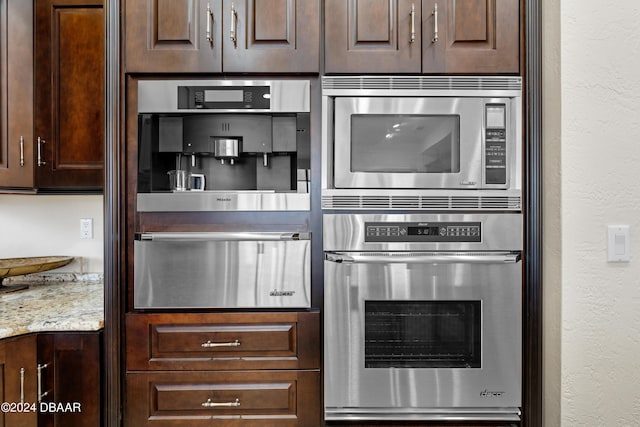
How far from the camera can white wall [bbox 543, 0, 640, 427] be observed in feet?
3.87

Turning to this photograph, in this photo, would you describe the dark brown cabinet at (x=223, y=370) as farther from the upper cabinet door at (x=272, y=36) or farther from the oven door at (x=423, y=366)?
the upper cabinet door at (x=272, y=36)

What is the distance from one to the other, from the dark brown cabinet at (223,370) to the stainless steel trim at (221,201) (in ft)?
1.30

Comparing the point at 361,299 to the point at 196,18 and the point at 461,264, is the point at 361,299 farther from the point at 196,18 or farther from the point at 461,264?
the point at 196,18

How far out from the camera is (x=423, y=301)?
1335 mm

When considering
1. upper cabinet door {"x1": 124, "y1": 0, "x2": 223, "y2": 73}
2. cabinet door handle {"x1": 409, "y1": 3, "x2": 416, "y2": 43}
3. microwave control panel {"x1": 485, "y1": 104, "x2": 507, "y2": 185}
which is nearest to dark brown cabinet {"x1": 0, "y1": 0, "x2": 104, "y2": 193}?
upper cabinet door {"x1": 124, "y1": 0, "x2": 223, "y2": 73}

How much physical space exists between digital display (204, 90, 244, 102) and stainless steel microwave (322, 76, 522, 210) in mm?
321

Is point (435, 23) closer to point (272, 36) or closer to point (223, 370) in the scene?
point (272, 36)

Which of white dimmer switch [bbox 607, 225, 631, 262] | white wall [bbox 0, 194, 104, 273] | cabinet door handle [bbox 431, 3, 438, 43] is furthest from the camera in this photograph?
white wall [bbox 0, 194, 104, 273]

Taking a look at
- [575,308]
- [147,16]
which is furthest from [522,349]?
[147,16]

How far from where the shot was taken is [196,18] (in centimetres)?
134

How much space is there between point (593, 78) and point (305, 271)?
46.1 inches

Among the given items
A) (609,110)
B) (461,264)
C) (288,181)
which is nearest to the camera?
(609,110)

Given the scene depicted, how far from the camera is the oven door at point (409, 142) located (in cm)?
133

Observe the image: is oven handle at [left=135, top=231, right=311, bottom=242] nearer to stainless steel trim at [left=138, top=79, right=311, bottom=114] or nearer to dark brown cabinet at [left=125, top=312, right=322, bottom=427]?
dark brown cabinet at [left=125, top=312, right=322, bottom=427]
